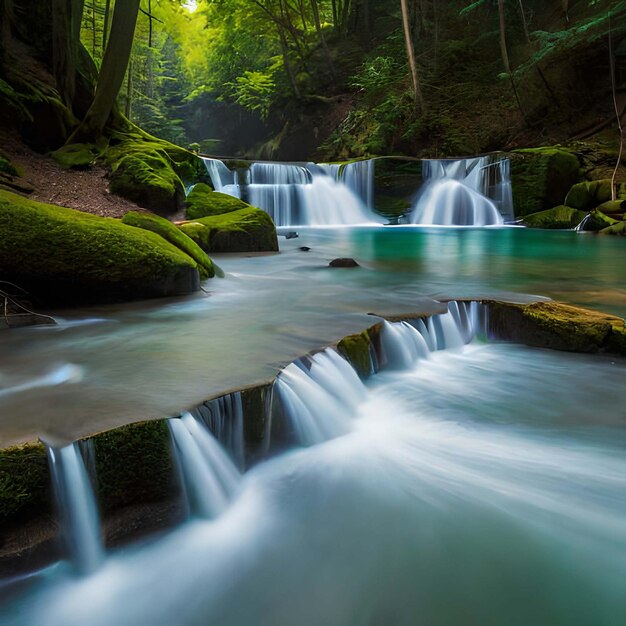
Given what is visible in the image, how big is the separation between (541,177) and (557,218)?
1.63 meters

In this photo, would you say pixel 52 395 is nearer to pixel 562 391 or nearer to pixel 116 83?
pixel 562 391

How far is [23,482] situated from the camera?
2.01 m

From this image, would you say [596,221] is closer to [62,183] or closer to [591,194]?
[591,194]

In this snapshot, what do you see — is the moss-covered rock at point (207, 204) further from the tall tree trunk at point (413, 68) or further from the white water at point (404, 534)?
the tall tree trunk at point (413, 68)

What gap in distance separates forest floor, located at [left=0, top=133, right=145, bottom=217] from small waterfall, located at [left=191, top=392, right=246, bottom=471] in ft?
22.1

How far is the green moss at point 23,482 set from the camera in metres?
1.98

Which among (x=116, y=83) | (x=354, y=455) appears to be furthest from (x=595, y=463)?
(x=116, y=83)

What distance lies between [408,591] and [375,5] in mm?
32948

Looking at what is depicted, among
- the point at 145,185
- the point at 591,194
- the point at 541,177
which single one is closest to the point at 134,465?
the point at 145,185

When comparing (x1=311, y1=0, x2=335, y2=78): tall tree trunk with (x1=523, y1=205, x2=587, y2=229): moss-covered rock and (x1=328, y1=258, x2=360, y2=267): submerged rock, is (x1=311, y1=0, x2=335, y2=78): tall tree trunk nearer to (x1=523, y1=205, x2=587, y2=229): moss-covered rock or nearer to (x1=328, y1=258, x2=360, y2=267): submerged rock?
(x1=523, y1=205, x2=587, y2=229): moss-covered rock

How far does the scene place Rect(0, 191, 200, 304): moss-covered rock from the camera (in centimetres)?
464

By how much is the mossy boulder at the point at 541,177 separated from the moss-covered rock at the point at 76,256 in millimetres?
14067

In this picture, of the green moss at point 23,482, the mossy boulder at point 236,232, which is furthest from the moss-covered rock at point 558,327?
the mossy boulder at point 236,232

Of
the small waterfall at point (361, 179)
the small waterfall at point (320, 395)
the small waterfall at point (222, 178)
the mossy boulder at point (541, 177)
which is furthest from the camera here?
the small waterfall at point (361, 179)
